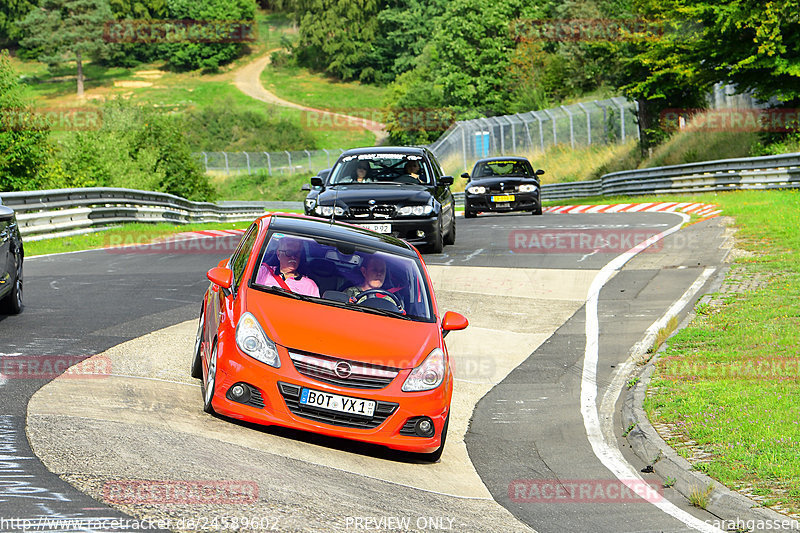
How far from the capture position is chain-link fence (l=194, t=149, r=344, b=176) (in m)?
76.7

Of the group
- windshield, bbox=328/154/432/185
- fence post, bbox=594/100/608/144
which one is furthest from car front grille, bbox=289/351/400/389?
fence post, bbox=594/100/608/144

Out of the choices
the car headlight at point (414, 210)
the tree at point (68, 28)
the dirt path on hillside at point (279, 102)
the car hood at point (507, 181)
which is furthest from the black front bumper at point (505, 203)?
the tree at point (68, 28)

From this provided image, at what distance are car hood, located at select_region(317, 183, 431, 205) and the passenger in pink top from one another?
8.54 m

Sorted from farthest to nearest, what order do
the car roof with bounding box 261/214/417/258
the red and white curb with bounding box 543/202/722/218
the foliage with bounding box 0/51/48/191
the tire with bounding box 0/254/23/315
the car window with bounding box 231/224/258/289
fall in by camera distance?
the foliage with bounding box 0/51/48/191, the red and white curb with bounding box 543/202/722/218, the tire with bounding box 0/254/23/315, the car roof with bounding box 261/214/417/258, the car window with bounding box 231/224/258/289

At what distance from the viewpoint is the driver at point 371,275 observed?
27.3 feet

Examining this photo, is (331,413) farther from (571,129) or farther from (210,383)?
(571,129)

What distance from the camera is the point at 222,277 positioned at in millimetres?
8133

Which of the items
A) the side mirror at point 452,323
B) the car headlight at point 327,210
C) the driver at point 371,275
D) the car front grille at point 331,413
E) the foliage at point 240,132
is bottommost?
the foliage at point 240,132

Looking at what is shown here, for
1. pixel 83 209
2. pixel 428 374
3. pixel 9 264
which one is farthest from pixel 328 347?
pixel 83 209

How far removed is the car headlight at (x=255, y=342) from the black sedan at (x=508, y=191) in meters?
21.5

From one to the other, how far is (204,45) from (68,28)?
17841 mm

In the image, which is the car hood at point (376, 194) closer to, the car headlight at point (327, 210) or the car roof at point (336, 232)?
the car headlight at point (327, 210)

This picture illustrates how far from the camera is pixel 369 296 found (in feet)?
27.1

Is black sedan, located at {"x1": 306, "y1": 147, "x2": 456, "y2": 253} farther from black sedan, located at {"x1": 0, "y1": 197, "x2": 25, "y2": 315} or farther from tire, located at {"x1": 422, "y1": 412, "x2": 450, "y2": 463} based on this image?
tire, located at {"x1": 422, "y1": 412, "x2": 450, "y2": 463}
